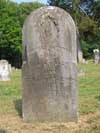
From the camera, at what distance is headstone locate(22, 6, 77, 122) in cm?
904

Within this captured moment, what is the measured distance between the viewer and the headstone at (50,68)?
29.7ft

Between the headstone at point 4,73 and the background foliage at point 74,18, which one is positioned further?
the background foliage at point 74,18

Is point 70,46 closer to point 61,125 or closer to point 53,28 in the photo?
point 53,28

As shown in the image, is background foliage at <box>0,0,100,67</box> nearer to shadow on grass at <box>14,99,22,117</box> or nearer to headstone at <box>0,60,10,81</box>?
headstone at <box>0,60,10,81</box>

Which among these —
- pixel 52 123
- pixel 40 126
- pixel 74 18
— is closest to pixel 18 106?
pixel 52 123

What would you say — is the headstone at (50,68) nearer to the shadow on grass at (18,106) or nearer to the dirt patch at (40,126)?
the dirt patch at (40,126)

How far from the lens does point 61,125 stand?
28.6 feet

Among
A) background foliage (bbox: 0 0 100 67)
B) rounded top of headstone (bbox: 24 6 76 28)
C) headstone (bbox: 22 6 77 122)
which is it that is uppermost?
rounded top of headstone (bbox: 24 6 76 28)

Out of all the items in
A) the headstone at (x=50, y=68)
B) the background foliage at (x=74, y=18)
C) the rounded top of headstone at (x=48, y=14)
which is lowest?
the background foliage at (x=74, y=18)

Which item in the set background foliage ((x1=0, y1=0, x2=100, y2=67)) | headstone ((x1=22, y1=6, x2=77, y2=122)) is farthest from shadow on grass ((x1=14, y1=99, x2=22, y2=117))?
background foliage ((x1=0, y1=0, x2=100, y2=67))

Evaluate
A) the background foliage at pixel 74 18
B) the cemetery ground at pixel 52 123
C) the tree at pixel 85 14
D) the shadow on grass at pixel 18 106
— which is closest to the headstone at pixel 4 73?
the shadow on grass at pixel 18 106

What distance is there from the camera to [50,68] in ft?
29.7

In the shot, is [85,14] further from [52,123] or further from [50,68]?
[52,123]

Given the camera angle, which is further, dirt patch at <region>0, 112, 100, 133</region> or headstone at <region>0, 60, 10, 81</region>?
headstone at <region>0, 60, 10, 81</region>
